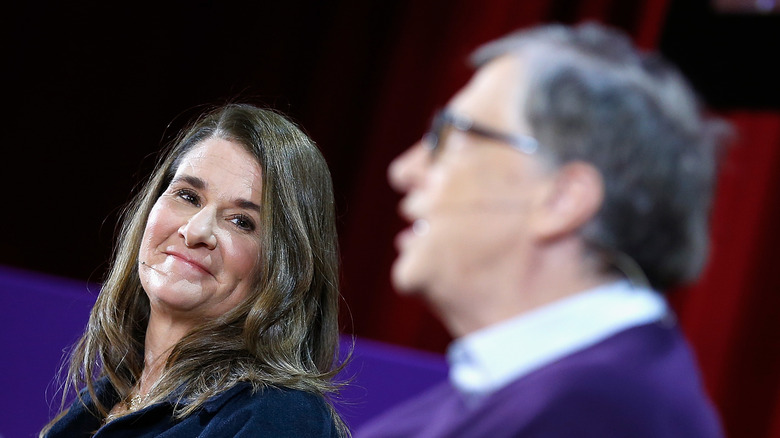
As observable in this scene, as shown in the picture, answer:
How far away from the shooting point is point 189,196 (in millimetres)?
2168

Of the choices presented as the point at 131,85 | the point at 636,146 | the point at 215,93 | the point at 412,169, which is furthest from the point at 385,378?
the point at 131,85

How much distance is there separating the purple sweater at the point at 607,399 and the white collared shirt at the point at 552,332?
0.02 meters

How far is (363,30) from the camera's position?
16.4 feet

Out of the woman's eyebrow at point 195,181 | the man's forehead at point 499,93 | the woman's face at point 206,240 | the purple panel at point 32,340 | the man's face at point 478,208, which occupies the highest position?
the man's forehead at point 499,93

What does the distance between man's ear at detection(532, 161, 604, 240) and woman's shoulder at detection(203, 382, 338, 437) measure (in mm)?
971

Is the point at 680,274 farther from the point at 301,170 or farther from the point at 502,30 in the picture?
the point at 502,30

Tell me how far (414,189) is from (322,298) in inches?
41.6

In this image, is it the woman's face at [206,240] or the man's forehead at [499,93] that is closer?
the man's forehead at [499,93]

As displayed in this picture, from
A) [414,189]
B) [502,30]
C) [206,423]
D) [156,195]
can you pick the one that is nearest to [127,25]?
[502,30]

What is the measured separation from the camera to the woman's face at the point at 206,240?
2078mm

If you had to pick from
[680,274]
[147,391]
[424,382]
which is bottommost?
[424,382]

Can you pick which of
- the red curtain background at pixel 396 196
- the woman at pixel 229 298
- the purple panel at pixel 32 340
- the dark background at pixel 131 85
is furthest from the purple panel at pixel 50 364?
the dark background at pixel 131 85

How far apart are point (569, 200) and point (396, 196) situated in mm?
3706

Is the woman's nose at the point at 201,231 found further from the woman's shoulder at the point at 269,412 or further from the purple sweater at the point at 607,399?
the purple sweater at the point at 607,399
